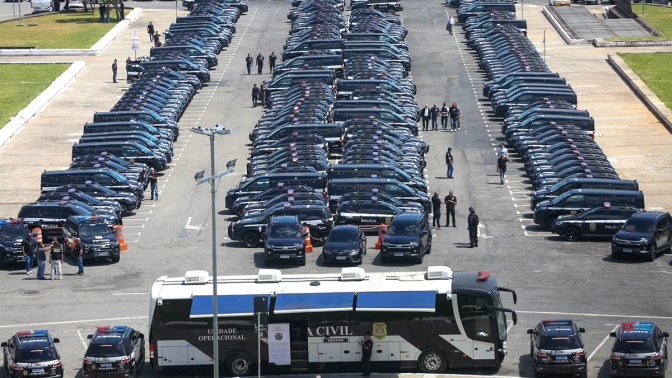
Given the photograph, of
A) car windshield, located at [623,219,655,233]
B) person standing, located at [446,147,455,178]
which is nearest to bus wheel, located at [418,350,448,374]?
car windshield, located at [623,219,655,233]

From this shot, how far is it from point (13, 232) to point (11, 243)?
98cm

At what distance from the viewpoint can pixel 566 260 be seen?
1956 inches

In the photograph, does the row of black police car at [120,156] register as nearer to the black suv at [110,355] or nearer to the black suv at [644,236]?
the black suv at [110,355]

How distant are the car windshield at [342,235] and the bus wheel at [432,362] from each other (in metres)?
12.5

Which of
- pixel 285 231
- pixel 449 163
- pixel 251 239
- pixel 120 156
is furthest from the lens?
pixel 120 156

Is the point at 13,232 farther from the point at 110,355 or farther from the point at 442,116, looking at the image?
the point at 442,116

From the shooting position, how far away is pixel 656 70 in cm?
8606

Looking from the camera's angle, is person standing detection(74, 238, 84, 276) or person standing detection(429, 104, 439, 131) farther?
person standing detection(429, 104, 439, 131)

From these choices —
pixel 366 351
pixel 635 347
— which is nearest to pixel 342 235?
pixel 366 351

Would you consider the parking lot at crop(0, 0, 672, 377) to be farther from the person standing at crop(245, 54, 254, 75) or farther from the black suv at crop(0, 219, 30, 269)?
the person standing at crop(245, 54, 254, 75)

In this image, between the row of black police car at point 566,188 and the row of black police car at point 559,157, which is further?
the row of black police car at point 559,157

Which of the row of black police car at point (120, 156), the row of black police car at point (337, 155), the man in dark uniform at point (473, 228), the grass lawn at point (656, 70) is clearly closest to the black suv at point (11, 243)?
the row of black police car at point (120, 156)

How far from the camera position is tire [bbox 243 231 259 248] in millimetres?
52969

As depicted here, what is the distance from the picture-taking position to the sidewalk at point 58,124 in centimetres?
6473
